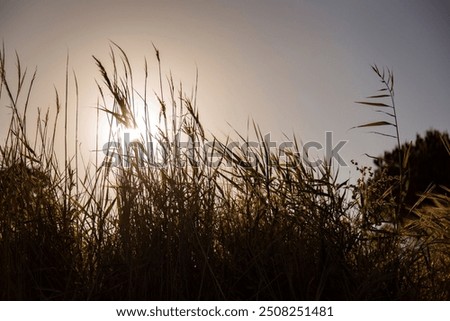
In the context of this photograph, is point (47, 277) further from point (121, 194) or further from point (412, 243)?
point (412, 243)

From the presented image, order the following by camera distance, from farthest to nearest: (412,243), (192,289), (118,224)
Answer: (412,243), (118,224), (192,289)

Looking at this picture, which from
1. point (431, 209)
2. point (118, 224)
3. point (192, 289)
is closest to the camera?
point (192, 289)

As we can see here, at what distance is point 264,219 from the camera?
7.14ft
